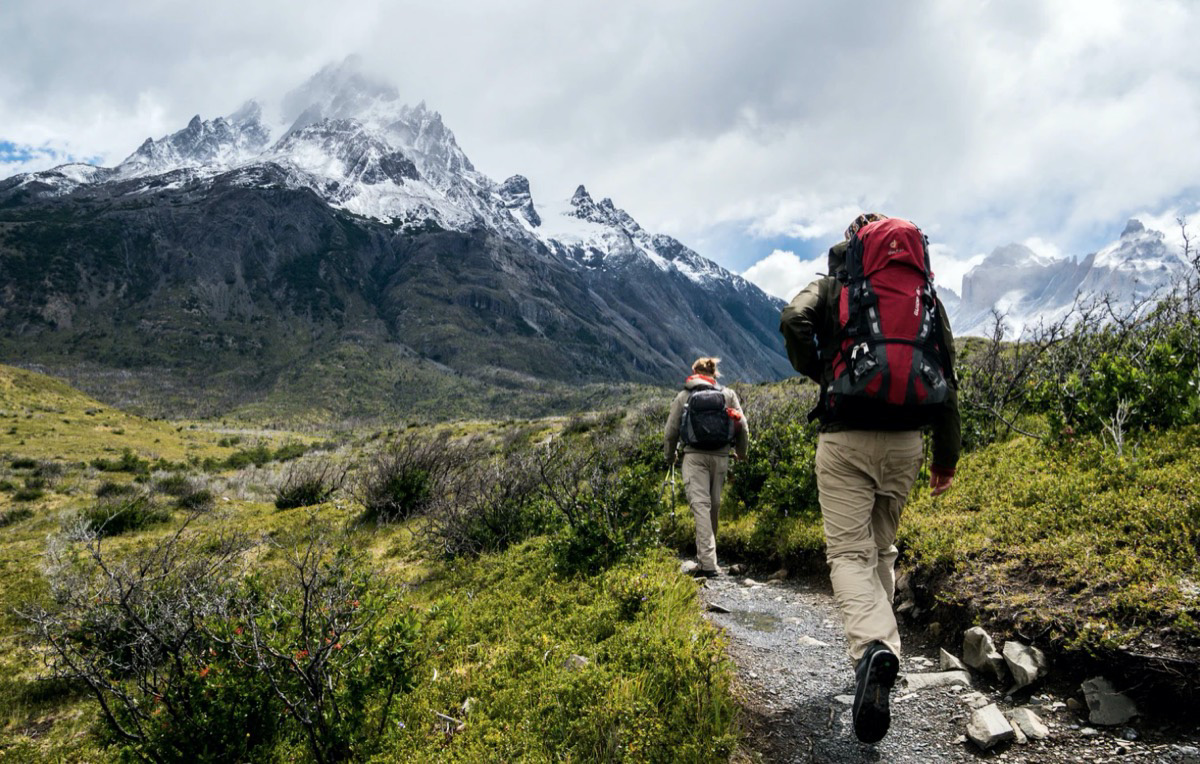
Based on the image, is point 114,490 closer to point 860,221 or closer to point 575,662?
point 575,662

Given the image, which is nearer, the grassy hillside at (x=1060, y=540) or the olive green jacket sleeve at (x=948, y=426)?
the grassy hillside at (x=1060, y=540)

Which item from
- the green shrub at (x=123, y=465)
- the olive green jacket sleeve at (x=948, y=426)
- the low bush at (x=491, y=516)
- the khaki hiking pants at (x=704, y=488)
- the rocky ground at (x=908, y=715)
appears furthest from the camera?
the green shrub at (x=123, y=465)

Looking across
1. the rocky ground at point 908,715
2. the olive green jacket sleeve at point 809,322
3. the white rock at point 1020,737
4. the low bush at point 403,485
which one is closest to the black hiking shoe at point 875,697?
the rocky ground at point 908,715

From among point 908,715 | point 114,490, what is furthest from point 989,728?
point 114,490

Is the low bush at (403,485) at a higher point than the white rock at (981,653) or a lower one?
lower

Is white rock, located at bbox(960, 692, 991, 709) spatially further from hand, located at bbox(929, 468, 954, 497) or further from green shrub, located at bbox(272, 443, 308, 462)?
green shrub, located at bbox(272, 443, 308, 462)

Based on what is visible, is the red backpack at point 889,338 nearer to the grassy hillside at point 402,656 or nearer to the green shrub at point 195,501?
the grassy hillside at point 402,656

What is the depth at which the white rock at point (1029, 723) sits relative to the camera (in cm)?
288

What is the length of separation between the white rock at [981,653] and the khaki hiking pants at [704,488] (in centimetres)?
295

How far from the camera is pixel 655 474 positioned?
35.6 feet

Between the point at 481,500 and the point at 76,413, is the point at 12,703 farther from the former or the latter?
the point at 76,413

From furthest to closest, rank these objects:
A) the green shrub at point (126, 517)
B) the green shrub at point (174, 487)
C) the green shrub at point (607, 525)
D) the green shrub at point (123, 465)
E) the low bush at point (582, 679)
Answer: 1. the green shrub at point (123, 465)
2. the green shrub at point (174, 487)
3. the green shrub at point (126, 517)
4. the green shrub at point (607, 525)
5. the low bush at point (582, 679)

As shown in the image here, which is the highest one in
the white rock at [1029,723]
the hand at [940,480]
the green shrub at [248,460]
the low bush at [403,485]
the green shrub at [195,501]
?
the hand at [940,480]

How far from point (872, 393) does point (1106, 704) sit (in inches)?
77.8
